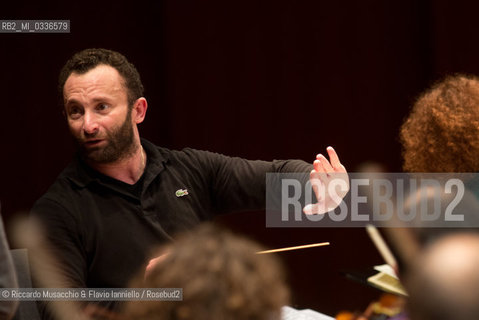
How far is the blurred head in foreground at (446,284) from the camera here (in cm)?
56

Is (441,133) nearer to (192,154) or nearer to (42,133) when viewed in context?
(192,154)

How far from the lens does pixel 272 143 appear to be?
3.19 meters

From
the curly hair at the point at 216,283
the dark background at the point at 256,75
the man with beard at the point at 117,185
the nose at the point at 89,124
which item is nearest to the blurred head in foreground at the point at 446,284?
the curly hair at the point at 216,283

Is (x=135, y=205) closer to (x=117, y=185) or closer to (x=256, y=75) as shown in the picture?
(x=117, y=185)

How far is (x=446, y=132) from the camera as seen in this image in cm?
164

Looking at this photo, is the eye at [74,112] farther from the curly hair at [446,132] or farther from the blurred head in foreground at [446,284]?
the blurred head in foreground at [446,284]

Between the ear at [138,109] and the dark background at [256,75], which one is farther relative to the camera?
the dark background at [256,75]

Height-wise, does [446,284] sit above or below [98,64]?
below

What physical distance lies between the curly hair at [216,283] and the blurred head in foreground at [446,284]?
156 mm

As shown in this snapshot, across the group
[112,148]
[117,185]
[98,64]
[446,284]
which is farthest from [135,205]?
[446,284]

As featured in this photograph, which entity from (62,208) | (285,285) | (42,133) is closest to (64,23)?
(42,133)

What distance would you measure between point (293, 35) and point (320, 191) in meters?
1.46

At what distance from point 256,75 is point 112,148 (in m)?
1.37

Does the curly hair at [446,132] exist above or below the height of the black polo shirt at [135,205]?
above
